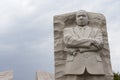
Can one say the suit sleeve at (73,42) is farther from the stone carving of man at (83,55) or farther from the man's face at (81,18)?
the man's face at (81,18)

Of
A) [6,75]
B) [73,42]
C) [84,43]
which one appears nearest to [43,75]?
[6,75]

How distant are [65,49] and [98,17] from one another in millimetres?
1396

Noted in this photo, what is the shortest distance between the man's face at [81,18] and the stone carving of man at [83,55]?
25 centimetres

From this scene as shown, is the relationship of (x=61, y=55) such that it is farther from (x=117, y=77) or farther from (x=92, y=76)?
(x=117, y=77)

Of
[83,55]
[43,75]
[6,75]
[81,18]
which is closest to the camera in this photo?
[83,55]

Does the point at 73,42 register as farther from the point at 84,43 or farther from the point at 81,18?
the point at 81,18

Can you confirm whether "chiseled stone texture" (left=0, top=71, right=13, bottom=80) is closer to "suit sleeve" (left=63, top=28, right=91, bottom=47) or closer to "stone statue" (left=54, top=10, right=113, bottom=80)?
"stone statue" (left=54, top=10, right=113, bottom=80)

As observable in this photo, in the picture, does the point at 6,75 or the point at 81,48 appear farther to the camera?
the point at 6,75

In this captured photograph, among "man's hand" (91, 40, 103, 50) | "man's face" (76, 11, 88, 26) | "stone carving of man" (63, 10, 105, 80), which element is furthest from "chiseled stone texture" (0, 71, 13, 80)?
"man's hand" (91, 40, 103, 50)

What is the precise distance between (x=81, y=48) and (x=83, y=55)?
0.19 metres

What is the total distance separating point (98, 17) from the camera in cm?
755

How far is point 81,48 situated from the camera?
22.6 feet

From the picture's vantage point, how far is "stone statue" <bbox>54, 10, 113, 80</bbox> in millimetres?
6777

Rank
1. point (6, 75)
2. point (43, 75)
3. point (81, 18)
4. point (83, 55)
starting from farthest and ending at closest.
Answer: point (43, 75), point (6, 75), point (81, 18), point (83, 55)
